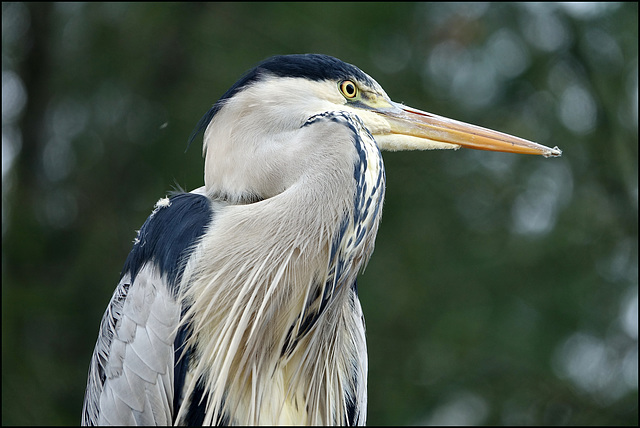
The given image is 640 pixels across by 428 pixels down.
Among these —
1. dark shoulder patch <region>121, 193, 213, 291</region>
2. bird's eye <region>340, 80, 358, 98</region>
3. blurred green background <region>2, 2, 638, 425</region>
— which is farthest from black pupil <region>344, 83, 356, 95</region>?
blurred green background <region>2, 2, 638, 425</region>

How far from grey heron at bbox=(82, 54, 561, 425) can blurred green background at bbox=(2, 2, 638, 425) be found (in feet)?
7.44

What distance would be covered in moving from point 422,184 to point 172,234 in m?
Answer: 2.87

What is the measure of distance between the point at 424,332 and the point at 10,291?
2421mm

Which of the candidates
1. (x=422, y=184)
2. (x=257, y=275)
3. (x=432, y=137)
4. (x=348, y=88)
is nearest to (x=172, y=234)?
(x=257, y=275)

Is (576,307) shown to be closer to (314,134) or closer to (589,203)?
(589,203)

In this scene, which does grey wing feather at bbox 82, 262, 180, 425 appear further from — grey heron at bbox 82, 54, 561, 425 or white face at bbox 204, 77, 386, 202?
white face at bbox 204, 77, 386, 202

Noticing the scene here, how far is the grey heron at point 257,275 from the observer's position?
177 centimetres

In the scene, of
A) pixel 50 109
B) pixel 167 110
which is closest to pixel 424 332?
pixel 167 110

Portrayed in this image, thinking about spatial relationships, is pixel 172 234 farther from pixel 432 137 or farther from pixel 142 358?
pixel 432 137

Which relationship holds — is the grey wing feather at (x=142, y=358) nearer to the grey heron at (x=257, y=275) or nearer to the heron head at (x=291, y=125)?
the grey heron at (x=257, y=275)

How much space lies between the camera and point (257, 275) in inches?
69.4

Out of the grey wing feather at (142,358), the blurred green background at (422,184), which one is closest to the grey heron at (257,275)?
the grey wing feather at (142,358)

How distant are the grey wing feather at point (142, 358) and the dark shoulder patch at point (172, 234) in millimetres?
40

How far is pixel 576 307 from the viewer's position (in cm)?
463
